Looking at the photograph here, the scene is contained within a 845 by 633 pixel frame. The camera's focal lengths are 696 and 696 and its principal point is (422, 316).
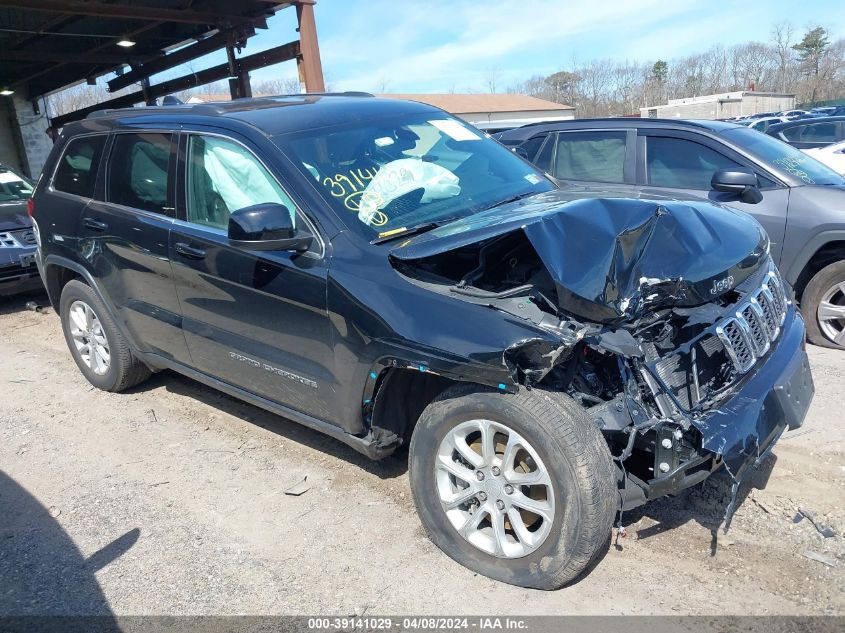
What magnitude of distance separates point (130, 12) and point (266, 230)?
9.23m

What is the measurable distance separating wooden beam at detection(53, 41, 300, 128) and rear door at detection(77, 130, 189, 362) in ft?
18.0

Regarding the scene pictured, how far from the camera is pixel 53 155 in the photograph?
5.14 metres

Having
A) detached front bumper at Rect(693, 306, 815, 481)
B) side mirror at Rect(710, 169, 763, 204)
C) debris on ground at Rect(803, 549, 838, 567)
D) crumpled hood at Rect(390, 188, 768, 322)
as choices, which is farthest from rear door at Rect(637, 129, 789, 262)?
debris on ground at Rect(803, 549, 838, 567)

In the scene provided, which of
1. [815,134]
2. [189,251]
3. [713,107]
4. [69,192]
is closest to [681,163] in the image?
[189,251]

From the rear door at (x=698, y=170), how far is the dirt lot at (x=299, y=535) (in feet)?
4.83

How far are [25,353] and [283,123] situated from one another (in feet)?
13.3

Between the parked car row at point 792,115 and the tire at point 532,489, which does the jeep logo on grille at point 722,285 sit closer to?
the tire at point 532,489

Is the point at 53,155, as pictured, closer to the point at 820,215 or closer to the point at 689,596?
the point at 689,596

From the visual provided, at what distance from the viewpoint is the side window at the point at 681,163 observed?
5.74 m

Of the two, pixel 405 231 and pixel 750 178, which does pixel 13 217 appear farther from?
pixel 750 178

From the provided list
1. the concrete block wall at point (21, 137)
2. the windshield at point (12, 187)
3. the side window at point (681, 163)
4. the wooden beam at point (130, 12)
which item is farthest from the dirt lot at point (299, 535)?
the concrete block wall at point (21, 137)

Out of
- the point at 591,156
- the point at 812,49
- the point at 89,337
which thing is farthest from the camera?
the point at 812,49

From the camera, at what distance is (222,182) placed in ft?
12.5

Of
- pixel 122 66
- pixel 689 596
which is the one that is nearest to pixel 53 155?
pixel 689 596
